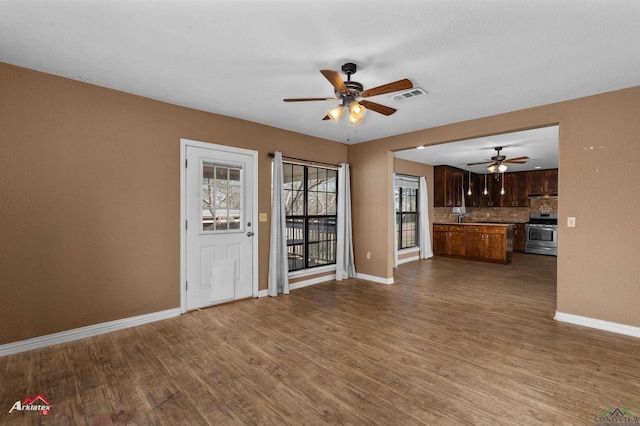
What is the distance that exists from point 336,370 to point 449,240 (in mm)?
6529

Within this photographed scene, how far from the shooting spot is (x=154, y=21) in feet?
6.75

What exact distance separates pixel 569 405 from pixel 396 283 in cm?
335

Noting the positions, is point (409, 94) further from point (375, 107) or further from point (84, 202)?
point (84, 202)

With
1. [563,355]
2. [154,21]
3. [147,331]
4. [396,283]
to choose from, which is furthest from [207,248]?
[563,355]

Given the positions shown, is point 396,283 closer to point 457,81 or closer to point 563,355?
point 563,355

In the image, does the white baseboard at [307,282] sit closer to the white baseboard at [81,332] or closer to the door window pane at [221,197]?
the door window pane at [221,197]

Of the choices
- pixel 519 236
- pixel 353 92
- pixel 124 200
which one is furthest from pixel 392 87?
pixel 519 236

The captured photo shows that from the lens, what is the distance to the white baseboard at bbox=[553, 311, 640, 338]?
3104 millimetres


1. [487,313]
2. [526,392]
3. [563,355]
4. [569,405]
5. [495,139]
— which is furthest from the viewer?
[495,139]

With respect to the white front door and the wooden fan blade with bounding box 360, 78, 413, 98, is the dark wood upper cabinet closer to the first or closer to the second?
the white front door

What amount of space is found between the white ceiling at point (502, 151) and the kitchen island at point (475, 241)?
5.59 feet

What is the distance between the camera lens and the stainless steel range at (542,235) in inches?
319
